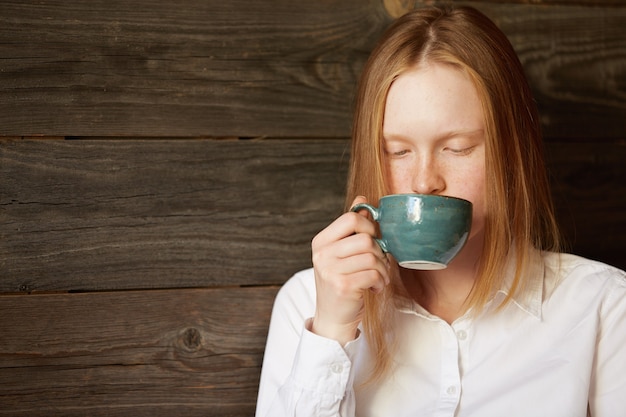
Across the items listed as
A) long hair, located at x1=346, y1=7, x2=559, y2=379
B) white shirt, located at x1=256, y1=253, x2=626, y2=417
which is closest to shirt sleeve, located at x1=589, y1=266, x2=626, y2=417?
white shirt, located at x1=256, y1=253, x2=626, y2=417

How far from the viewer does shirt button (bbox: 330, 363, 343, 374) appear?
53.2 inches

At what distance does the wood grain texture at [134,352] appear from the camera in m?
1.54

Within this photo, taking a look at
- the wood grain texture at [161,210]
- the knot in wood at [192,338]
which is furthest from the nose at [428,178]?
the knot in wood at [192,338]

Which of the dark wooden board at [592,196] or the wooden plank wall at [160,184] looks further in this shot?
the dark wooden board at [592,196]

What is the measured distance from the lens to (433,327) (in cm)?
150

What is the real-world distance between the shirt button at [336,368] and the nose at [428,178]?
0.38 m

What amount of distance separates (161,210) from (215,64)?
1.22ft

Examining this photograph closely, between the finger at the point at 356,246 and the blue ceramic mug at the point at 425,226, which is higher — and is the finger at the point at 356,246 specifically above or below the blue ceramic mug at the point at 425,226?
below

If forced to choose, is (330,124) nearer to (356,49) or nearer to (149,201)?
(356,49)

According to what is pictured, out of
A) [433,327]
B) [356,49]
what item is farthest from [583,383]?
[356,49]

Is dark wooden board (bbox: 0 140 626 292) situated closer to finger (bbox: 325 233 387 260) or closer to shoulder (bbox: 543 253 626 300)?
finger (bbox: 325 233 387 260)

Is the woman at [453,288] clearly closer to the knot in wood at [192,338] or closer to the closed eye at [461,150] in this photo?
the closed eye at [461,150]

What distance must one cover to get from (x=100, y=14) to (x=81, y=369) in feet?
2.66

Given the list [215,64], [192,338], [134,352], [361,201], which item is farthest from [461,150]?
[134,352]
